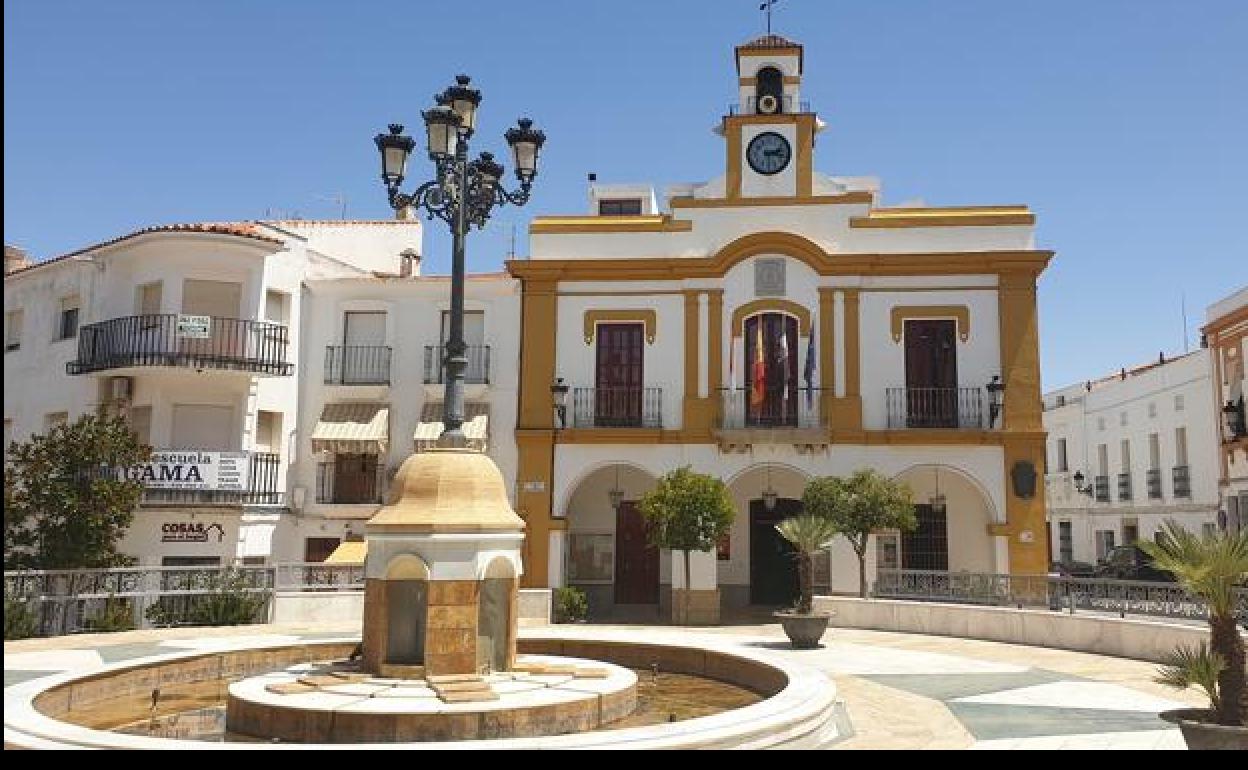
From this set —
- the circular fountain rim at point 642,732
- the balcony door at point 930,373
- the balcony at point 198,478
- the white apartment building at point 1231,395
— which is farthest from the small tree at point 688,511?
the white apartment building at point 1231,395

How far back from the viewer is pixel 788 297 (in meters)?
23.6

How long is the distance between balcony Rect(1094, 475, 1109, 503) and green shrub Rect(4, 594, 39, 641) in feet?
123

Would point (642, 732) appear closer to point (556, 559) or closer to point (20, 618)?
point (20, 618)

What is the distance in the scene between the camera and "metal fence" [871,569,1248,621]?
47.6 feet

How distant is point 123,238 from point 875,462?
17702mm

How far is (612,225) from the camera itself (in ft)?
79.9

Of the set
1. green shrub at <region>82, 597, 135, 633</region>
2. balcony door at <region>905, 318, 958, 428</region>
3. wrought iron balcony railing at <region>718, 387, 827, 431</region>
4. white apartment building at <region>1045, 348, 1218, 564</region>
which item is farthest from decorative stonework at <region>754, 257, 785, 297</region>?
white apartment building at <region>1045, 348, 1218, 564</region>

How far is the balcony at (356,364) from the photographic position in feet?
81.5

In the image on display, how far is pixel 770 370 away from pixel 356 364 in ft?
32.8

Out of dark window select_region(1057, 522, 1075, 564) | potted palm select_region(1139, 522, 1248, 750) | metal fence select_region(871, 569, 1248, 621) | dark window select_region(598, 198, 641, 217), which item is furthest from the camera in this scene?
dark window select_region(1057, 522, 1075, 564)

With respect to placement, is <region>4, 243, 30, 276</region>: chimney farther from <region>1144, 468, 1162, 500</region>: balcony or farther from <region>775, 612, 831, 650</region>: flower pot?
<region>1144, 468, 1162, 500</region>: balcony

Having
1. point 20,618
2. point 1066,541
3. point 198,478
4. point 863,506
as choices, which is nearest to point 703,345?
point 863,506

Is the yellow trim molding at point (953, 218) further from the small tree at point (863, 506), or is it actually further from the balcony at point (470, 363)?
the balcony at point (470, 363)
